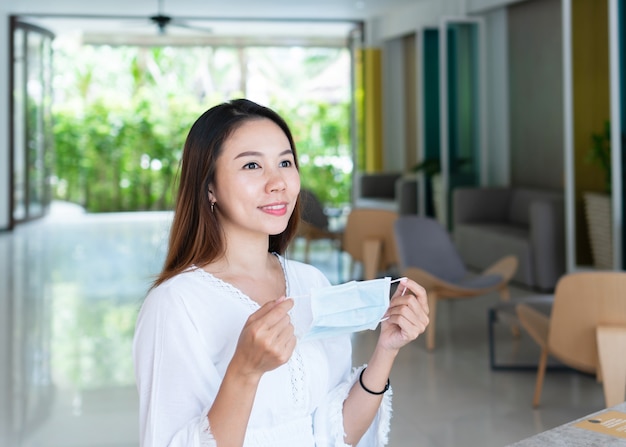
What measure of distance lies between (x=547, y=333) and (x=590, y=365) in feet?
1.43

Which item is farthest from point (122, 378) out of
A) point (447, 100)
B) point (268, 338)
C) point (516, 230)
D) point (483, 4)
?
point (483, 4)

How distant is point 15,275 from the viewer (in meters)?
9.34

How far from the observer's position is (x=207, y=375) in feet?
5.46

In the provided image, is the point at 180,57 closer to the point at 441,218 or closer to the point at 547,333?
the point at 441,218

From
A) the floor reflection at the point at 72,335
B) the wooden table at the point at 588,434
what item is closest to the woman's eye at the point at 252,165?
the floor reflection at the point at 72,335

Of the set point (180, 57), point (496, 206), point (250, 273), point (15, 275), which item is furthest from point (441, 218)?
point (250, 273)

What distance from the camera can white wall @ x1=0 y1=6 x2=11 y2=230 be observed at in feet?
44.4

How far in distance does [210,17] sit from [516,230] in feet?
23.0

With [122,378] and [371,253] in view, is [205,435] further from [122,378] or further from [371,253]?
[371,253]

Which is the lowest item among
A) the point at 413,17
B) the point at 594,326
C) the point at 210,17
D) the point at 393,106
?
the point at 594,326

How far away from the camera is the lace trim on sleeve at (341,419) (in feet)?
6.19

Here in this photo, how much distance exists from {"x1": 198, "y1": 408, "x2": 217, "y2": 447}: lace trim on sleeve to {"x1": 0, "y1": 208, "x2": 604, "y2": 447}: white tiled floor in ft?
3.03

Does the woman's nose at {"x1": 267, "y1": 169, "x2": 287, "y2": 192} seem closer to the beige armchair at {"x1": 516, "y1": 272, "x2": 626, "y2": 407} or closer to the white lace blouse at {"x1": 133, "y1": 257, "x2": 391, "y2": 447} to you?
the white lace blouse at {"x1": 133, "y1": 257, "x2": 391, "y2": 447}

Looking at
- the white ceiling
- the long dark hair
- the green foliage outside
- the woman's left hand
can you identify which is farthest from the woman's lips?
the green foliage outside
